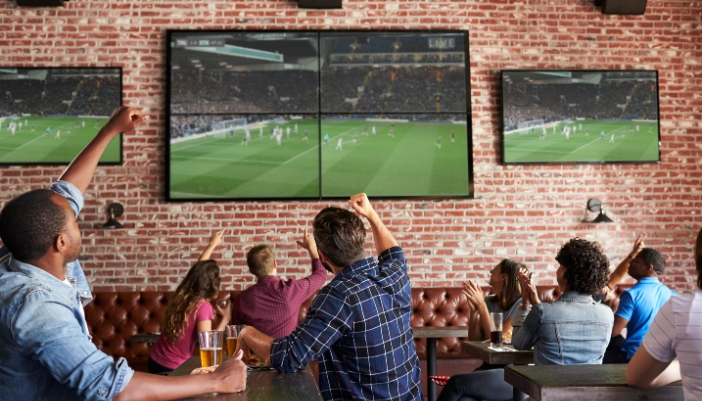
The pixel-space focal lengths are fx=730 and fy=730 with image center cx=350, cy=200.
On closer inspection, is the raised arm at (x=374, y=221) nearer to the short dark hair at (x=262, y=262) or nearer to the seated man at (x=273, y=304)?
the seated man at (x=273, y=304)

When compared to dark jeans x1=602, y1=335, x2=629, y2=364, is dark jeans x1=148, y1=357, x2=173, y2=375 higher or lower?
higher

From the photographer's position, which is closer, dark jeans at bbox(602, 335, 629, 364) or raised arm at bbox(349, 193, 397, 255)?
A: raised arm at bbox(349, 193, 397, 255)

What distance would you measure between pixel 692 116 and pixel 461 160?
215cm

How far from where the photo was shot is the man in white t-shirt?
6.07ft

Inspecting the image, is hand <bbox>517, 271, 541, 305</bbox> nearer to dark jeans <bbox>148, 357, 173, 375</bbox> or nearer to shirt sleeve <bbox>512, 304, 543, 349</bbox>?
shirt sleeve <bbox>512, 304, 543, 349</bbox>

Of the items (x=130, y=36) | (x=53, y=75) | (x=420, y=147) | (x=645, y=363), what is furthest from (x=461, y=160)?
(x=645, y=363)

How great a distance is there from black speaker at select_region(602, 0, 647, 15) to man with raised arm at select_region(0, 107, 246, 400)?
5802 millimetres

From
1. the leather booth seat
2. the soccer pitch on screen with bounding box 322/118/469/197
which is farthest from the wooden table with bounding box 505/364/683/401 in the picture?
the soccer pitch on screen with bounding box 322/118/469/197

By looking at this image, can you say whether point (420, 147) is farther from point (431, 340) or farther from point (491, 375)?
point (491, 375)

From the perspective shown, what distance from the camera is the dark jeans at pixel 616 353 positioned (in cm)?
483

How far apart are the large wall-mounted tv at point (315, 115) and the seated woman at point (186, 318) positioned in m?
2.06

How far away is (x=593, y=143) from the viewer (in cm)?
639

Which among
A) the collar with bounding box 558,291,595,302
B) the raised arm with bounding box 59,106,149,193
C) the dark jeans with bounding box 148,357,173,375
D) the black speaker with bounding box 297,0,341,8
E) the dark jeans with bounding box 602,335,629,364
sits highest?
the black speaker with bounding box 297,0,341,8

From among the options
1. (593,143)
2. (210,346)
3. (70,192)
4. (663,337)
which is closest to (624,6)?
(593,143)
